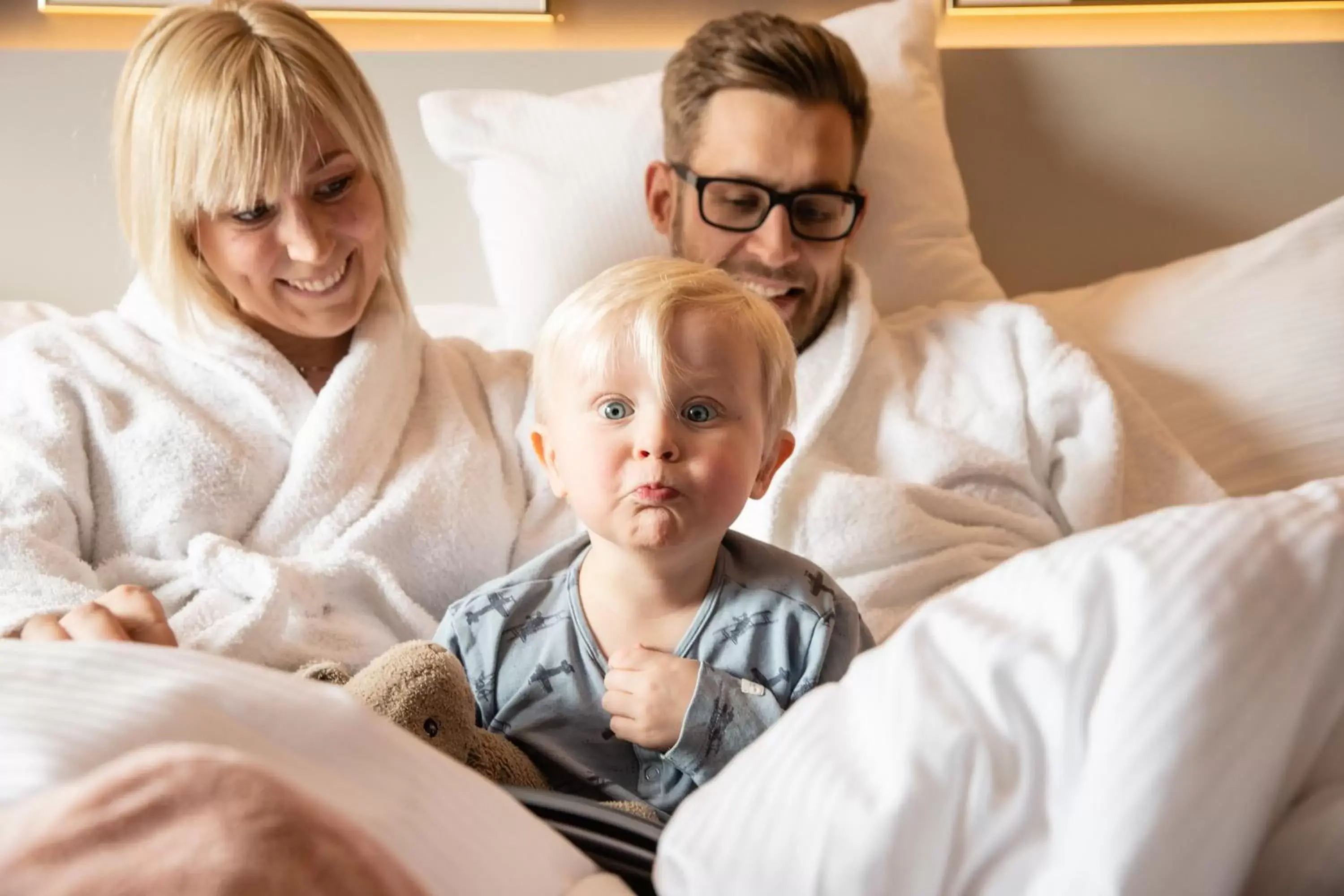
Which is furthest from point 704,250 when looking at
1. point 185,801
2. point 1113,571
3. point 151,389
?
point 185,801

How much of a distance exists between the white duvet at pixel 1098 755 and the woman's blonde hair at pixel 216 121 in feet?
2.82

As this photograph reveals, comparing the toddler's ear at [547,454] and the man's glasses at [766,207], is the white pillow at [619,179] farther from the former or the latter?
the toddler's ear at [547,454]

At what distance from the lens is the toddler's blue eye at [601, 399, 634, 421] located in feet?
3.17

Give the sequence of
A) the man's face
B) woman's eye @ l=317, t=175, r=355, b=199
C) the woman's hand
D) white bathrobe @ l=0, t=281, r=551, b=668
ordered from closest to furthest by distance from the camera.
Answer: the woman's hand → white bathrobe @ l=0, t=281, r=551, b=668 → woman's eye @ l=317, t=175, r=355, b=199 → the man's face

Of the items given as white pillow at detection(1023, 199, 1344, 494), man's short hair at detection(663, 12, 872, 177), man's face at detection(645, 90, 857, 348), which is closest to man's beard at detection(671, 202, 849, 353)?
man's face at detection(645, 90, 857, 348)

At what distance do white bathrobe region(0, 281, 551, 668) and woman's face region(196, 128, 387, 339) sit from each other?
0.15 ft

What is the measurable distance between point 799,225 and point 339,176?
→ 55 centimetres

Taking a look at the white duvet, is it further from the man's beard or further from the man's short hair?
the man's short hair

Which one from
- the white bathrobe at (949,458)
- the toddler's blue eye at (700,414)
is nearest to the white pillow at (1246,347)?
the white bathrobe at (949,458)

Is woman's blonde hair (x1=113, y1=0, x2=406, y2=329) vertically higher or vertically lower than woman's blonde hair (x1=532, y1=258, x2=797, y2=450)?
higher

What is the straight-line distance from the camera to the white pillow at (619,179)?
1.64 meters

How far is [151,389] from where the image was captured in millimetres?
1270

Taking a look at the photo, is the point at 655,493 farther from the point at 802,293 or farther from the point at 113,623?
the point at 802,293

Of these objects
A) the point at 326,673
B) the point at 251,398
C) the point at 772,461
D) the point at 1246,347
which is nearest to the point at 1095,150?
the point at 1246,347
